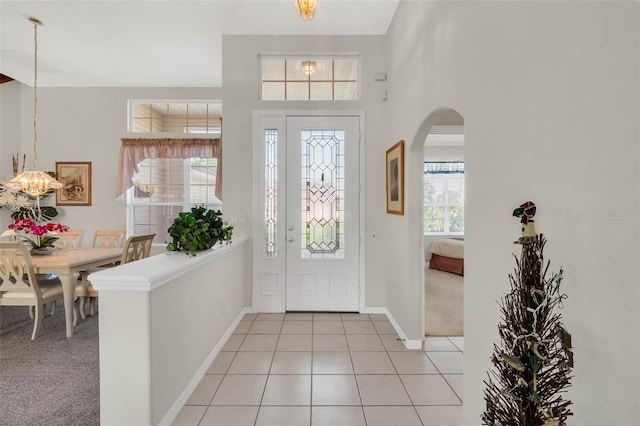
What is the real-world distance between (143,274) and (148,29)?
11.4 ft

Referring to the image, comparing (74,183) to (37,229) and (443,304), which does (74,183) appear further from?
(443,304)

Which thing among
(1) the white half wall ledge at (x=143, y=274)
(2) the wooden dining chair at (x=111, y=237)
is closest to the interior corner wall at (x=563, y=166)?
→ (1) the white half wall ledge at (x=143, y=274)

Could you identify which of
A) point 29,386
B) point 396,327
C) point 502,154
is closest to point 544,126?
point 502,154

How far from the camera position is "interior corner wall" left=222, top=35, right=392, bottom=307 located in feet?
12.7

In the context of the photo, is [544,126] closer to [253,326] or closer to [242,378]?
[242,378]

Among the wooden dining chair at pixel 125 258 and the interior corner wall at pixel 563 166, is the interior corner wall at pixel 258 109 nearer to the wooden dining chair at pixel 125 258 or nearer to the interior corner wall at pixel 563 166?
the wooden dining chair at pixel 125 258

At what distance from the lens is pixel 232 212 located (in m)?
3.89

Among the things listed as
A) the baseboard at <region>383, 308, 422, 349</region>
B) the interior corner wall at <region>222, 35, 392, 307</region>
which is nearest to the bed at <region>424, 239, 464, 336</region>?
the baseboard at <region>383, 308, 422, 349</region>

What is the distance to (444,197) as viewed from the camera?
7.79m

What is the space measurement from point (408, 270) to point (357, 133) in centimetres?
183

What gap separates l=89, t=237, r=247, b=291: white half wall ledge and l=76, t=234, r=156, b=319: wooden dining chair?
1.64 m

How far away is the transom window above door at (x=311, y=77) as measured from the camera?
397cm

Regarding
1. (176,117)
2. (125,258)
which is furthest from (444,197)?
(125,258)

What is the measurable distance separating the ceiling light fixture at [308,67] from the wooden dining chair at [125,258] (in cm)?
286
